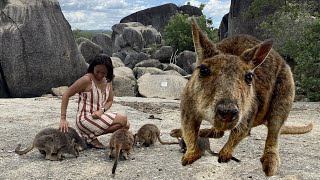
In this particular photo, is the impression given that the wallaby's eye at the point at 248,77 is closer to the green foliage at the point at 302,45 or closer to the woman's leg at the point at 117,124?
the woman's leg at the point at 117,124

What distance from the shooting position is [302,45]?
65.4ft

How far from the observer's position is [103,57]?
7.08m

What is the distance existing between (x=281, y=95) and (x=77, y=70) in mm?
22157

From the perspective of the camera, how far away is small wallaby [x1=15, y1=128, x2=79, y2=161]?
335 inches

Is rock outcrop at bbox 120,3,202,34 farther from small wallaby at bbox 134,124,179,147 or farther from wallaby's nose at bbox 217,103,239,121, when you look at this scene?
wallaby's nose at bbox 217,103,239,121

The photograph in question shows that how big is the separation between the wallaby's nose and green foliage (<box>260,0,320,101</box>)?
16952 mm

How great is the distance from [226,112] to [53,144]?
6.59 m

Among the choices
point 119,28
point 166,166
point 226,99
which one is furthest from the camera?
point 119,28

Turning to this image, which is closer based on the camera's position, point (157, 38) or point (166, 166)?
point (166, 166)

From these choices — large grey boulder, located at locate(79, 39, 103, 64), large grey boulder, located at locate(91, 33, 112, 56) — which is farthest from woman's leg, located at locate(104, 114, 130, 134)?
large grey boulder, located at locate(91, 33, 112, 56)

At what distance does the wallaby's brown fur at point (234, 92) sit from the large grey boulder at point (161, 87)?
710 inches

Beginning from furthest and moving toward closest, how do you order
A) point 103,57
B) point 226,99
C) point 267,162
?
point 103,57, point 267,162, point 226,99

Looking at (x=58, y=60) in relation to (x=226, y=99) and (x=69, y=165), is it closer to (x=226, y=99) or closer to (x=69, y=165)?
(x=69, y=165)

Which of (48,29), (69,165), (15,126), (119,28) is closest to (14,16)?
(48,29)
